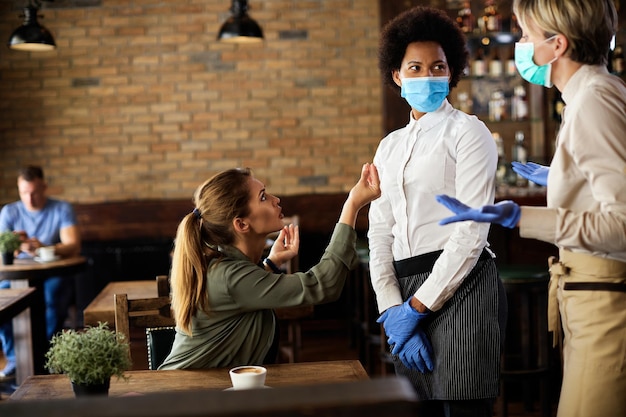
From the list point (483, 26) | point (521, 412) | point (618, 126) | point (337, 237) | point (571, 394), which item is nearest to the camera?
point (618, 126)

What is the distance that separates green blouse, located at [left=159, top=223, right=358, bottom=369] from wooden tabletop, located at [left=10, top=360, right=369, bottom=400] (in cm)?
7

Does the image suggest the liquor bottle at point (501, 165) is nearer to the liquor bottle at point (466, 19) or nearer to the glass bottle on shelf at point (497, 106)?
the glass bottle on shelf at point (497, 106)

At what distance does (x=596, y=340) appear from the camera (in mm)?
1696

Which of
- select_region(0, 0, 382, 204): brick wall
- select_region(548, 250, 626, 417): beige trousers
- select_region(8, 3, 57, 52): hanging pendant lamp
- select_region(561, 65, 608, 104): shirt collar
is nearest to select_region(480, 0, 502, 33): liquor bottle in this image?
select_region(0, 0, 382, 204): brick wall

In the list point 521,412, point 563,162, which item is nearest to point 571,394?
point 563,162

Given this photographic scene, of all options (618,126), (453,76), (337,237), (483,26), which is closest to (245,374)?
(337,237)

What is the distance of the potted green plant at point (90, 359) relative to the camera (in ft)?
5.67

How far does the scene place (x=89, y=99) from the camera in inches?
262

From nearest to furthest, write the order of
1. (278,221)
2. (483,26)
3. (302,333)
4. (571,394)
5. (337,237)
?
1. (571,394)
2. (337,237)
3. (278,221)
4. (483,26)
5. (302,333)

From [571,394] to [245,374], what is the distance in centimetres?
72

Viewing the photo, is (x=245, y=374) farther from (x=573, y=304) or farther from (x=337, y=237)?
(x=573, y=304)

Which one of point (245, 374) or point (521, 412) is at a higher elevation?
Answer: point (245, 374)

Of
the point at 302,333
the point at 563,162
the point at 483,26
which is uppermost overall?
the point at 483,26

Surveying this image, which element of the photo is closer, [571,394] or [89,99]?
[571,394]
